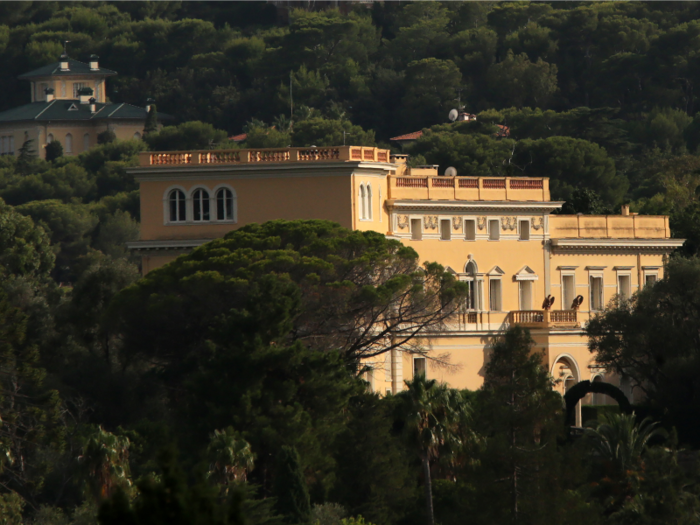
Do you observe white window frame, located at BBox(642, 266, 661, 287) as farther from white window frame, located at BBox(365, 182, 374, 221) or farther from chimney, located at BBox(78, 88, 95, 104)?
chimney, located at BBox(78, 88, 95, 104)

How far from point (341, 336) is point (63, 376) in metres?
8.31

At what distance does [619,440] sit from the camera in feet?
178

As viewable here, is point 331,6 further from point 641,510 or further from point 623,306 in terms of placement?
point 641,510

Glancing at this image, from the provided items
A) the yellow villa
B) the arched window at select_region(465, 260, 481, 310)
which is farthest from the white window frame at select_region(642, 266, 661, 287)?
the arched window at select_region(465, 260, 481, 310)

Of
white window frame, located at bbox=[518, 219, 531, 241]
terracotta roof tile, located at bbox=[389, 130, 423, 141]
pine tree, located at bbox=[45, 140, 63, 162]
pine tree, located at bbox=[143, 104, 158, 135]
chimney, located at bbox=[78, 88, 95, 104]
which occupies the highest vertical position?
chimney, located at bbox=[78, 88, 95, 104]

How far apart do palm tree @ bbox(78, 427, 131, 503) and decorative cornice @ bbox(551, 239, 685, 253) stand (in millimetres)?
28886

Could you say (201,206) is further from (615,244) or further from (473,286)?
(615,244)

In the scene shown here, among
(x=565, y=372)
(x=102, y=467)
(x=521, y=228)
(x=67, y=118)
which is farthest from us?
(x=67, y=118)

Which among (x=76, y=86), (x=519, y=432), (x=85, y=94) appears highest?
(x=76, y=86)

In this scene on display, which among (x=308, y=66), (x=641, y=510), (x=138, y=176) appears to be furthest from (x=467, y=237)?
(x=308, y=66)

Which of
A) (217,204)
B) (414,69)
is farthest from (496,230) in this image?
(414,69)

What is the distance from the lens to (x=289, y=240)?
59.4 meters

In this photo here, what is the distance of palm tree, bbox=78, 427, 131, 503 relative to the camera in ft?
151

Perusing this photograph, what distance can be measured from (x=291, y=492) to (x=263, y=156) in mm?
18762
